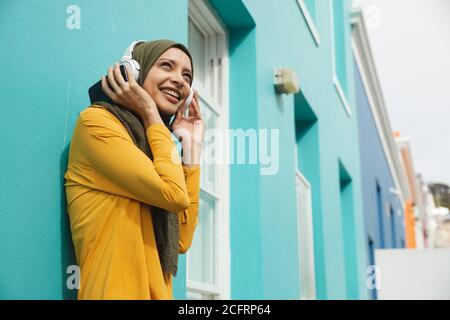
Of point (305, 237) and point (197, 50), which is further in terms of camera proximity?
point (305, 237)

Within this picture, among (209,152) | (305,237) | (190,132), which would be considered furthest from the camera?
(305,237)

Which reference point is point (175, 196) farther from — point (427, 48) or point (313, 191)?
point (427, 48)

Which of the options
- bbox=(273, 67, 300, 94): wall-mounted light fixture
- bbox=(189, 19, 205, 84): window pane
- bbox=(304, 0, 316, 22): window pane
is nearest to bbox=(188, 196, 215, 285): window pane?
bbox=(189, 19, 205, 84): window pane

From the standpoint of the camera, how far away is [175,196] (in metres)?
1.93

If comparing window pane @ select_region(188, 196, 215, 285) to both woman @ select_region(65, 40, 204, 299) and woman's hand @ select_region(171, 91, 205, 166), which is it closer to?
woman's hand @ select_region(171, 91, 205, 166)

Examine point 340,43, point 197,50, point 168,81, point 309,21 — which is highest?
point 340,43

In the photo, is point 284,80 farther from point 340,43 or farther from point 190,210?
point 340,43

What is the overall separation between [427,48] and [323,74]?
3.24 metres

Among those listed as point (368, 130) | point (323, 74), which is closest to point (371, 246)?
point (368, 130)

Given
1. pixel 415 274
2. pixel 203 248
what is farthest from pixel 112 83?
pixel 415 274

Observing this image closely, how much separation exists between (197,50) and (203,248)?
4.52ft

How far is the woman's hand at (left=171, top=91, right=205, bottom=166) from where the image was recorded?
2281 mm

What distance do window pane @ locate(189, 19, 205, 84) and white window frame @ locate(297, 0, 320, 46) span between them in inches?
79.5

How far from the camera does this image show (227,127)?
442cm
